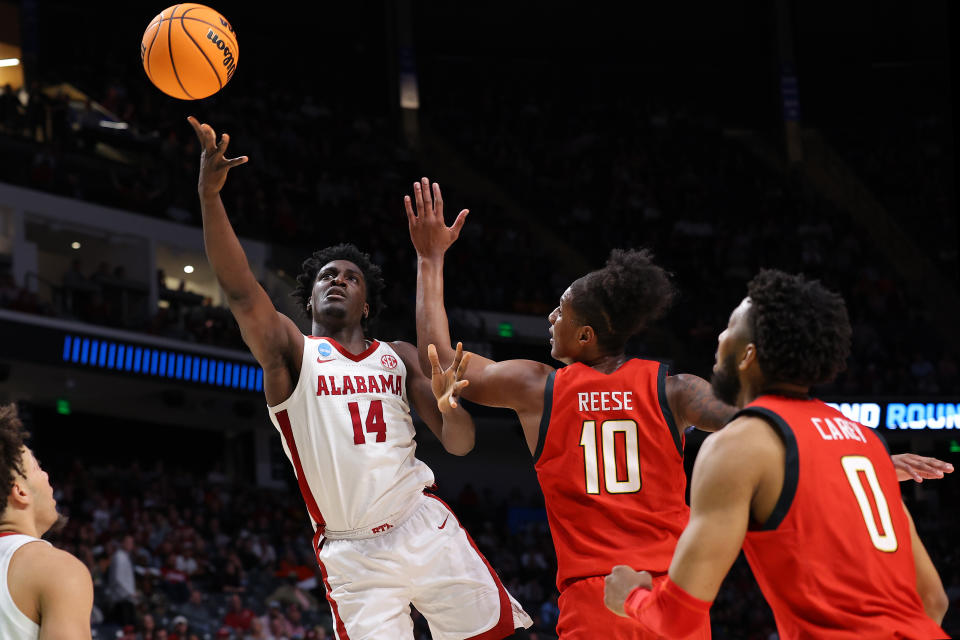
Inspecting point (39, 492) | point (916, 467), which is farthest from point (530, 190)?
point (39, 492)

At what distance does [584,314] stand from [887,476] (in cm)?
159

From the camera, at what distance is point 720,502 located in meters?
2.77

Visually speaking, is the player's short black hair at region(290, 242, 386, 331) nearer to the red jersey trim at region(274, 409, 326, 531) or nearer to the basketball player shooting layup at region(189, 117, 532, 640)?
the basketball player shooting layup at region(189, 117, 532, 640)

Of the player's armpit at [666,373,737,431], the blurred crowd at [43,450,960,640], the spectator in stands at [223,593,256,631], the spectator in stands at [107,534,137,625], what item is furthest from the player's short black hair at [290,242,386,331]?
the spectator in stands at [223,593,256,631]

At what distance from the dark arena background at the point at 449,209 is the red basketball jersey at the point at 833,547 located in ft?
34.4

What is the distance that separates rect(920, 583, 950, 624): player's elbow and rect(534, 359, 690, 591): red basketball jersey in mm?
1077

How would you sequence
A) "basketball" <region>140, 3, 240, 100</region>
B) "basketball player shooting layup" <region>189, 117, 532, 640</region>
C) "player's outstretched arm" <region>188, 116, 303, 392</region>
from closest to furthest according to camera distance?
1. "player's outstretched arm" <region>188, 116, 303, 392</region>
2. "basketball player shooting layup" <region>189, 117, 532, 640</region>
3. "basketball" <region>140, 3, 240, 100</region>

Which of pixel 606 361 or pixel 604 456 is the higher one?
pixel 606 361

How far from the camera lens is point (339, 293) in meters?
5.36

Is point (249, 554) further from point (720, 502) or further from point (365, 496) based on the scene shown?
point (720, 502)

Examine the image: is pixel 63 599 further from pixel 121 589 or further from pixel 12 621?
pixel 121 589

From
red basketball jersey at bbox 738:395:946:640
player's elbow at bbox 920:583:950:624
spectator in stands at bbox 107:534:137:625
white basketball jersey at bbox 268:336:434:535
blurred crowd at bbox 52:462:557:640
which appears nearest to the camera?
red basketball jersey at bbox 738:395:946:640

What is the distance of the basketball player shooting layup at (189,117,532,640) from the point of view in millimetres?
4828

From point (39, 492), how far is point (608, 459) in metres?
1.85
